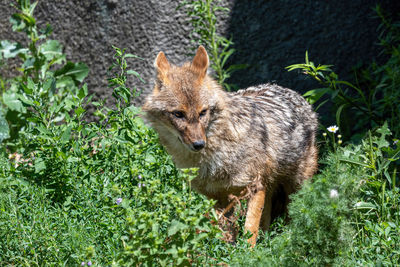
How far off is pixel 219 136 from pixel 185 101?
1.60ft

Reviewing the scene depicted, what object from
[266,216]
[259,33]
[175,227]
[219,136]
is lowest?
[266,216]

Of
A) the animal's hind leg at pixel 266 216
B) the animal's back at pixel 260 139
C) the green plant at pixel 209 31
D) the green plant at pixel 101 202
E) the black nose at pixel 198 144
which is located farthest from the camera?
the green plant at pixel 209 31

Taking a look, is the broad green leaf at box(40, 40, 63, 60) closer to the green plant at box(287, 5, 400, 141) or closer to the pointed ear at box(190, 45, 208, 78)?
the pointed ear at box(190, 45, 208, 78)

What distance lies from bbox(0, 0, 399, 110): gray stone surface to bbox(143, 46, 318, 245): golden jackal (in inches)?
74.5

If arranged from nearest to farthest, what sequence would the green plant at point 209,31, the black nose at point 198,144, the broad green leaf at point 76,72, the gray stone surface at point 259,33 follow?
the black nose at point 198,144 < the green plant at point 209,31 < the gray stone surface at point 259,33 < the broad green leaf at point 76,72

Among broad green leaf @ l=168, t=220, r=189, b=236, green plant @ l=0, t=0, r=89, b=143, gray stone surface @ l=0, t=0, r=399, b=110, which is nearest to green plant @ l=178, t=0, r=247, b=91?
gray stone surface @ l=0, t=0, r=399, b=110

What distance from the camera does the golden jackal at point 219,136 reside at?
4387 mm

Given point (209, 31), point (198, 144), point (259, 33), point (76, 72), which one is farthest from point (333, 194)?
point (76, 72)

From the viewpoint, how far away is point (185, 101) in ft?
14.3

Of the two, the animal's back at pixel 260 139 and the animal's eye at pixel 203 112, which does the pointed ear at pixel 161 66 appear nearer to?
the animal's eye at pixel 203 112

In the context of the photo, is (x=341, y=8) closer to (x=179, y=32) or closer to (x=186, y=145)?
(x=179, y=32)

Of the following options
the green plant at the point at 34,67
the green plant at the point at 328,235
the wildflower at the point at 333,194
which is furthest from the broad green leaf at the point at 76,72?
the wildflower at the point at 333,194

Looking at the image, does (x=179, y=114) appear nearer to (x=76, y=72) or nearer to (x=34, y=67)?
(x=76, y=72)

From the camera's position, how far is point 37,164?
4.82m
